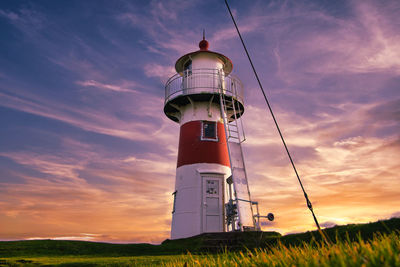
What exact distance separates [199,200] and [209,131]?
3.87 m

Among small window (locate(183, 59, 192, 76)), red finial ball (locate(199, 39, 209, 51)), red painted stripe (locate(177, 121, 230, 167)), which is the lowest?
red painted stripe (locate(177, 121, 230, 167))

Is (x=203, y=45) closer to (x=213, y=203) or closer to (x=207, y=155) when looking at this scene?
(x=207, y=155)

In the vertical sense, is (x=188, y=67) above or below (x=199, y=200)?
above

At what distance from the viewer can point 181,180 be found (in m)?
15.7

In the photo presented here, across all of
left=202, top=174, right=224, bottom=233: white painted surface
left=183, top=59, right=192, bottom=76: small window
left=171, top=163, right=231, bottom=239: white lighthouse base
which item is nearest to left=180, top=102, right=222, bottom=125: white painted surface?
left=183, top=59, right=192, bottom=76: small window

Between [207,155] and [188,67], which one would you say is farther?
[188,67]

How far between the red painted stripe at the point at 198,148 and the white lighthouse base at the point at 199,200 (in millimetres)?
338

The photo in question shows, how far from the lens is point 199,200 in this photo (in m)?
14.8

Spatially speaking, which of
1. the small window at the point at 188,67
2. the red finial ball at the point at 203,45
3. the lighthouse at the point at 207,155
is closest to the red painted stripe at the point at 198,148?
the lighthouse at the point at 207,155

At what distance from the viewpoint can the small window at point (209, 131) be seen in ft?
52.4

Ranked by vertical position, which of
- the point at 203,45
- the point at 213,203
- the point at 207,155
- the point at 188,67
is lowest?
the point at 213,203

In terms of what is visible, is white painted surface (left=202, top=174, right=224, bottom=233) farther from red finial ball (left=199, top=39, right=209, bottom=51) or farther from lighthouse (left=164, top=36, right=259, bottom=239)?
red finial ball (left=199, top=39, right=209, bottom=51)

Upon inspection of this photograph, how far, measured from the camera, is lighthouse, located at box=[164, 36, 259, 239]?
1427cm

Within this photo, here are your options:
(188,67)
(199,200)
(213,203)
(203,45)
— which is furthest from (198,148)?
(203,45)
